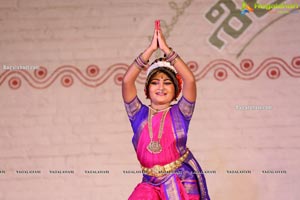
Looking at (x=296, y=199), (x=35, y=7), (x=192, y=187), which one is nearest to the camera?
(x=192, y=187)

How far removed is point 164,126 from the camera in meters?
2.51

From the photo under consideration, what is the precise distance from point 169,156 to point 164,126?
0.43 feet

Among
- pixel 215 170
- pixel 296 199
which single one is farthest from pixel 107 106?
pixel 296 199

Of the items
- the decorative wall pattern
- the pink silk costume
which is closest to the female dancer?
the pink silk costume

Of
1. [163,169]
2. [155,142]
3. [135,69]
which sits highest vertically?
[135,69]

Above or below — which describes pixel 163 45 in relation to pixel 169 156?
above

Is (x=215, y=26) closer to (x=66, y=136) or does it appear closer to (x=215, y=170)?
(x=215, y=170)

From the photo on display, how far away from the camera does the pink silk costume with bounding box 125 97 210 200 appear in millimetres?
2420

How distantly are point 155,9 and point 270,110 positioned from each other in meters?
0.75

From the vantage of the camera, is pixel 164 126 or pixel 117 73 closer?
pixel 164 126

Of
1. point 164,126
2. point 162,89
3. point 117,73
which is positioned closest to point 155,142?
point 164,126

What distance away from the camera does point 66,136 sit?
9.43 feet

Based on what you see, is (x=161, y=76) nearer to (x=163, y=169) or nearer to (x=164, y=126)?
(x=164, y=126)

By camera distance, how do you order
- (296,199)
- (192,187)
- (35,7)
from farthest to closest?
(35,7) < (296,199) < (192,187)
